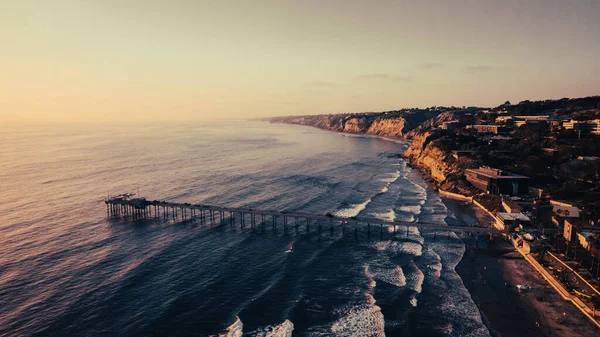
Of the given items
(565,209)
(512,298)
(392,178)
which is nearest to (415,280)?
(512,298)

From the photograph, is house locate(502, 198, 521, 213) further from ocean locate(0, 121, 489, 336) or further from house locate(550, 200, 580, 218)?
ocean locate(0, 121, 489, 336)

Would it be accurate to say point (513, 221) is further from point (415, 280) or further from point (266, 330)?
point (266, 330)

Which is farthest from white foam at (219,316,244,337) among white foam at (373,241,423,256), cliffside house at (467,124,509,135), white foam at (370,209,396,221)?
cliffside house at (467,124,509,135)

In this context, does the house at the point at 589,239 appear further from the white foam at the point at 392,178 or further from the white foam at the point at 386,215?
the white foam at the point at 392,178

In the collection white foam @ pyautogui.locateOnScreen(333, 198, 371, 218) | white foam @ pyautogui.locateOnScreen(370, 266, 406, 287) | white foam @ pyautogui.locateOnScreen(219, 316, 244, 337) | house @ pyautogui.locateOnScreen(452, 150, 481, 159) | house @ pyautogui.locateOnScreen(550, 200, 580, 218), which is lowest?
white foam @ pyautogui.locateOnScreen(370, 266, 406, 287)

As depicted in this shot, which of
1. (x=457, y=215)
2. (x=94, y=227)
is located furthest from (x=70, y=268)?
(x=457, y=215)

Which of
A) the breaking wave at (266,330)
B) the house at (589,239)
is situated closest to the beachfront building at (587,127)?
the house at (589,239)
